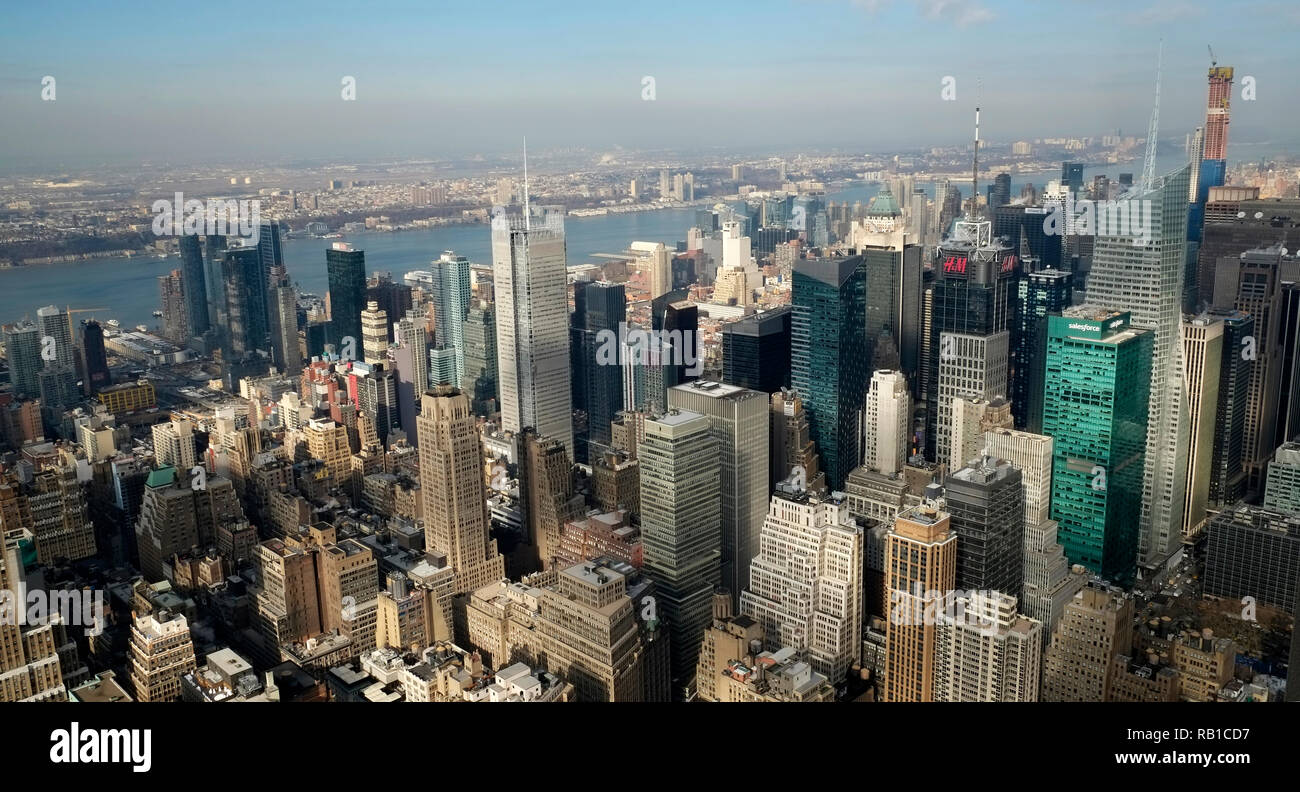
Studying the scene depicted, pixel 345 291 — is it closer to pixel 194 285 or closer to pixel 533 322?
pixel 194 285

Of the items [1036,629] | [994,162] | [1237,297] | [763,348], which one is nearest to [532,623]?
[1036,629]

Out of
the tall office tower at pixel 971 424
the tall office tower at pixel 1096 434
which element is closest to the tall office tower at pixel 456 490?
the tall office tower at pixel 971 424

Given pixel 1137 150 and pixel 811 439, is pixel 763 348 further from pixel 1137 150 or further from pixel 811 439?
pixel 1137 150

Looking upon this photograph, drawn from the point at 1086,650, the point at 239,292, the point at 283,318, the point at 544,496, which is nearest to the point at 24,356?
the point at 239,292

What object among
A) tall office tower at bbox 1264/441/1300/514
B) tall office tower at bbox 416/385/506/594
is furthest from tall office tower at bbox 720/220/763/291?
tall office tower at bbox 416/385/506/594

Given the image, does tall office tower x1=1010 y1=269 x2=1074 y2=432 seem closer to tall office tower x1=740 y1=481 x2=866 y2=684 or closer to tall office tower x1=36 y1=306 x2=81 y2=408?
tall office tower x1=740 y1=481 x2=866 y2=684
